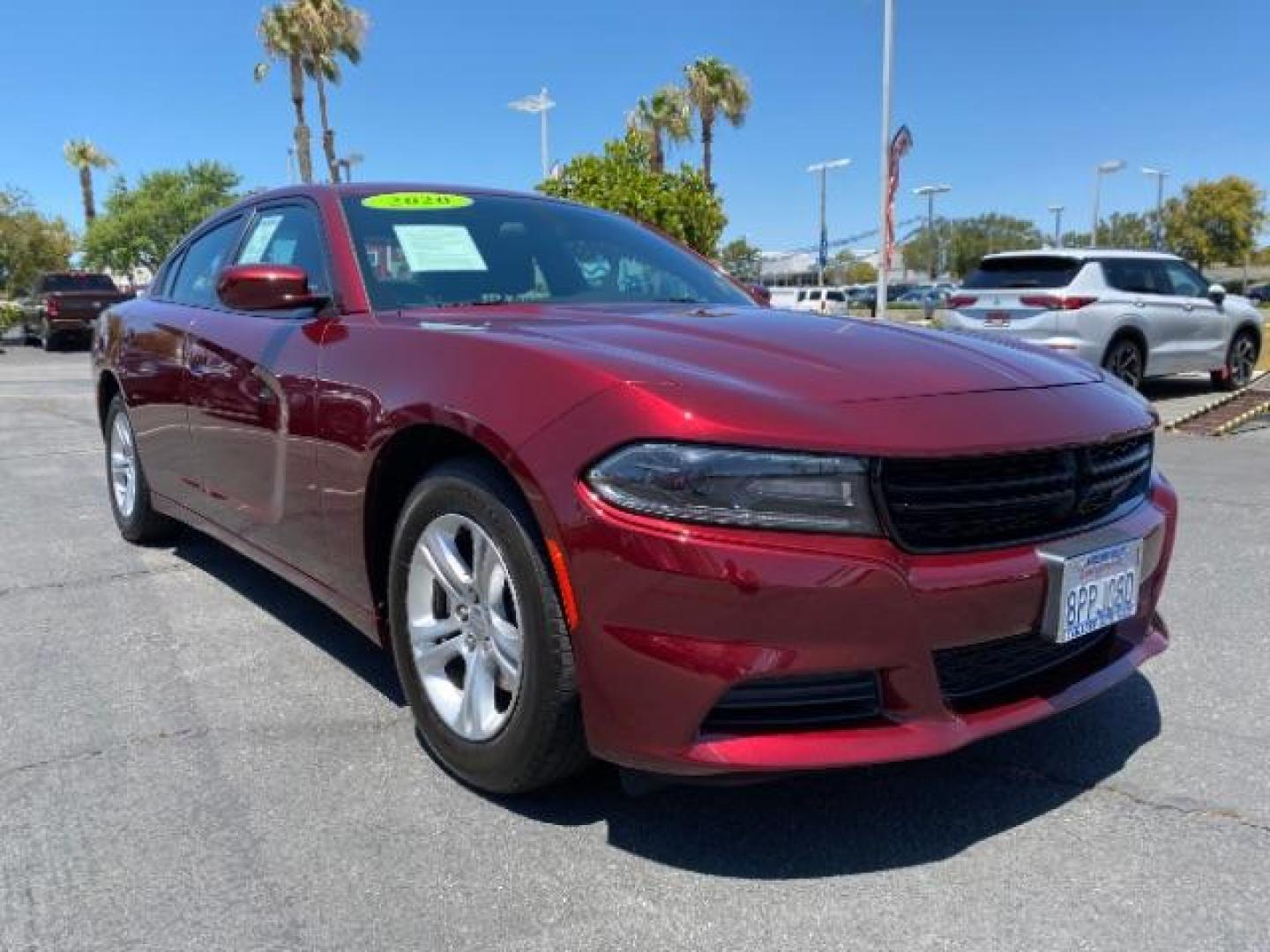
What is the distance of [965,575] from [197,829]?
1.84 metres

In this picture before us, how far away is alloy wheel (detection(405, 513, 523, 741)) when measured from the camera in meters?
2.47

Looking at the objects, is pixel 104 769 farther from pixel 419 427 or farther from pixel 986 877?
pixel 986 877

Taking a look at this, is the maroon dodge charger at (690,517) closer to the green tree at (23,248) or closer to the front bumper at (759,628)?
the front bumper at (759,628)

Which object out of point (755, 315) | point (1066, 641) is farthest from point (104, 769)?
point (1066, 641)

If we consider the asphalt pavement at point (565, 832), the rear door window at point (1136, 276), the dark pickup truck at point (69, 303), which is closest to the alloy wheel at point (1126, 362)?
the rear door window at point (1136, 276)

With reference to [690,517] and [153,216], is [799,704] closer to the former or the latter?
[690,517]

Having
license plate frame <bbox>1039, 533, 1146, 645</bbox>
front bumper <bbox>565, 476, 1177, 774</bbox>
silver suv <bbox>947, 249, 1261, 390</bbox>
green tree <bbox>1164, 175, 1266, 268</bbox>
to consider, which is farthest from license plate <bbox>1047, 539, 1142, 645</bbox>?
green tree <bbox>1164, 175, 1266, 268</bbox>

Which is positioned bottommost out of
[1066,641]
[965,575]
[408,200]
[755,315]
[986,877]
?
[986,877]

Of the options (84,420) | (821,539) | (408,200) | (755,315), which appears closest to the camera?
(821,539)

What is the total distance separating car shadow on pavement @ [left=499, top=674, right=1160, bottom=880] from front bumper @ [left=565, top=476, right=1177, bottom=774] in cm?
38

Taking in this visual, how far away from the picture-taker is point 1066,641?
237cm

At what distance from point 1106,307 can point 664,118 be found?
26.5 meters

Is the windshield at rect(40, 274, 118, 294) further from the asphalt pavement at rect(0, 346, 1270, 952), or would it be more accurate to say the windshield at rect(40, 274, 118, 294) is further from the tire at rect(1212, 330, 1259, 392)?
the asphalt pavement at rect(0, 346, 1270, 952)

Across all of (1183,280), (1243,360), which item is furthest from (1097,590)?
(1243,360)
